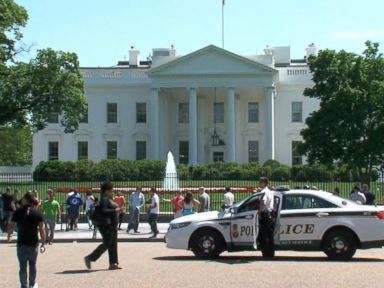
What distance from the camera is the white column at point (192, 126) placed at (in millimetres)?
67662

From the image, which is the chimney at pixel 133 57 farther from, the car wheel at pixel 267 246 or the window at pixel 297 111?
the car wheel at pixel 267 246

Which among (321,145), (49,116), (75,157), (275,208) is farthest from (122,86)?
(275,208)

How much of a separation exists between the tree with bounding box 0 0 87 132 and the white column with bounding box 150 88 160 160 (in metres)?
22.7

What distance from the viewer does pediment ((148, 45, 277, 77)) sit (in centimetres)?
6762

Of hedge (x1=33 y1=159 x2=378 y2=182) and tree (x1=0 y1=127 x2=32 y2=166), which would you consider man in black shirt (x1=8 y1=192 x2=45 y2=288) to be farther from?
tree (x1=0 y1=127 x2=32 y2=166)

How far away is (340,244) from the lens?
16047mm

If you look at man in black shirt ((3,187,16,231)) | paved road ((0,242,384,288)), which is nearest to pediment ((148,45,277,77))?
man in black shirt ((3,187,16,231))

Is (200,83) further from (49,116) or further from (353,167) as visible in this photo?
(353,167)

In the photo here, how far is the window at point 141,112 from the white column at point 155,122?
4861mm

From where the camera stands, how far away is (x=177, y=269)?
14.1 m

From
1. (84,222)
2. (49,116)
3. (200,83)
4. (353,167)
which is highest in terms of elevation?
(200,83)

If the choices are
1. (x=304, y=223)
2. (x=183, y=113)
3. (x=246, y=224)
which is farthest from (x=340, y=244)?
(x=183, y=113)

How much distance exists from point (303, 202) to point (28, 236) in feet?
22.7

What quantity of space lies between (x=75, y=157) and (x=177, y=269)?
6091cm
